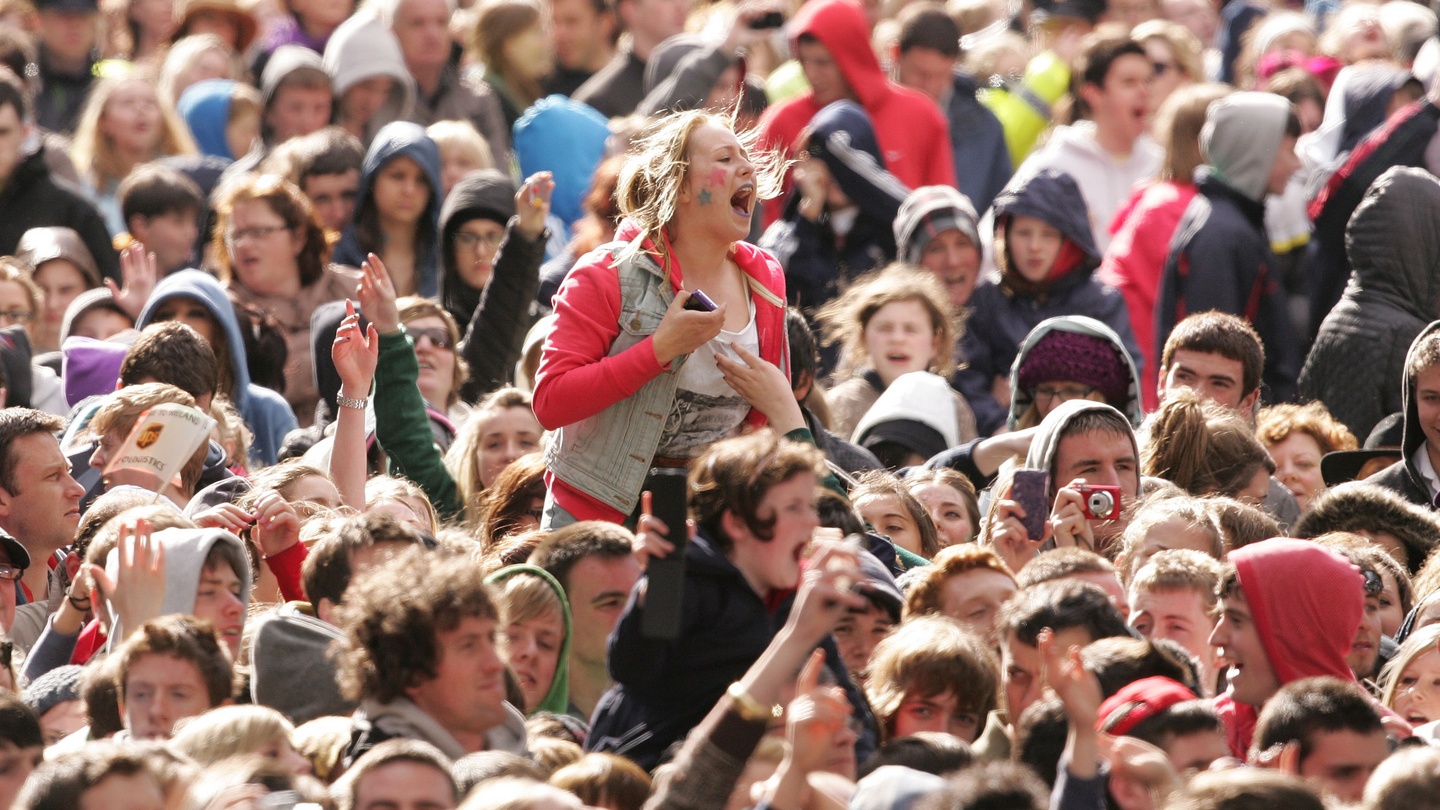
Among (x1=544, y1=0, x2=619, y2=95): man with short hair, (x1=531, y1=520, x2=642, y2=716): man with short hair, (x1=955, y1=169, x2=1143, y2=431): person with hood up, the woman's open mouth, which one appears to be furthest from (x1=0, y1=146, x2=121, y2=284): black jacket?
the woman's open mouth

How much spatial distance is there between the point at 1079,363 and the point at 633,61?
18.3 feet

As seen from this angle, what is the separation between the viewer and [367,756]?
4.70m

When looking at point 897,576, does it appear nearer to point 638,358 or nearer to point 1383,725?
point 638,358

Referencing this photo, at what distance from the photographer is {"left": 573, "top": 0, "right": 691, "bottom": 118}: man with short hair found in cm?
1287

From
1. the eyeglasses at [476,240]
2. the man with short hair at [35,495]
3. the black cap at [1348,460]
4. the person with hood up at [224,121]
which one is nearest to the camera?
the man with short hair at [35,495]

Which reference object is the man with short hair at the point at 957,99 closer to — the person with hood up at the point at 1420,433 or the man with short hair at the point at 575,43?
the man with short hair at the point at 575,43

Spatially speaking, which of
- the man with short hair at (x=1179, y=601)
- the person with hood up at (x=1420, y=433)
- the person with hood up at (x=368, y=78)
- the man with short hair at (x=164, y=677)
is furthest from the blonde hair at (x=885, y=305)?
the man with short hair at (x=164, y=677)

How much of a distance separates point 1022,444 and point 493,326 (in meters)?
2.46

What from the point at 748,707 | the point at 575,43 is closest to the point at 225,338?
the point at 748,707

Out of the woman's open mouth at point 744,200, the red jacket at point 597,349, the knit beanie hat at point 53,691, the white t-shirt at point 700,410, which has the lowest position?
the knit beanie hat at point 53,691

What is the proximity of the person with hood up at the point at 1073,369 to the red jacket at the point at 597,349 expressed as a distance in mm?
1817

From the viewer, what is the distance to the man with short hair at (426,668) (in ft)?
16.6

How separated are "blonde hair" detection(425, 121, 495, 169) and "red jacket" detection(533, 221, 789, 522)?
480 centimetres

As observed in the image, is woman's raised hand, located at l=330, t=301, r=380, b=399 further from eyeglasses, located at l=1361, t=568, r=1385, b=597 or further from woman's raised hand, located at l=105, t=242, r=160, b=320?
eyeglasses, located at l=1361, t=568, r=1385, b=597
